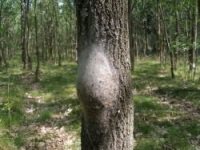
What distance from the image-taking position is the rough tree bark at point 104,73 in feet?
12.5

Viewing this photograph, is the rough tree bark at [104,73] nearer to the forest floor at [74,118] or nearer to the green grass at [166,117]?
the forest floor at [74,118]

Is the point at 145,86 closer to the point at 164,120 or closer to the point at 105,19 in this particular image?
the point at 164,120

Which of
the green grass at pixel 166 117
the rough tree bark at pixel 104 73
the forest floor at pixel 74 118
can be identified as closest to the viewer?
the rough tree bark at pixel 104 73

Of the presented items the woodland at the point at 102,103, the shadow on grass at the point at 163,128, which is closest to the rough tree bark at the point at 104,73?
the woodland at the point at 102,103

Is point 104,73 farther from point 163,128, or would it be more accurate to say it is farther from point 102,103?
point 163,128

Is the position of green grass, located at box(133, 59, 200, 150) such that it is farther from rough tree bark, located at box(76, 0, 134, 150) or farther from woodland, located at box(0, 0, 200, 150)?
rough tree bark, located at box(76, 0, 134, 150)

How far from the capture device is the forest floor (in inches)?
420

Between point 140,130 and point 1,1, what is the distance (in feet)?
114

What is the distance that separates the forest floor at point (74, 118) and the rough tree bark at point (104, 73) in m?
5.14

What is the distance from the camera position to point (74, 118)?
1341 centimetres

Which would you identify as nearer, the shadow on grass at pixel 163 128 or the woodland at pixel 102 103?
the woodland at pixel 102 103

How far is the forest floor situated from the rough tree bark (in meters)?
5.14

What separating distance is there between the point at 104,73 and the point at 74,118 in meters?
9.77

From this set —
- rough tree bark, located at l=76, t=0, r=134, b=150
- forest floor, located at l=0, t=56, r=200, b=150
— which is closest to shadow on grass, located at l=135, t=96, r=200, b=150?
forest floor, located at l=0, t=56, r=200, b=150
